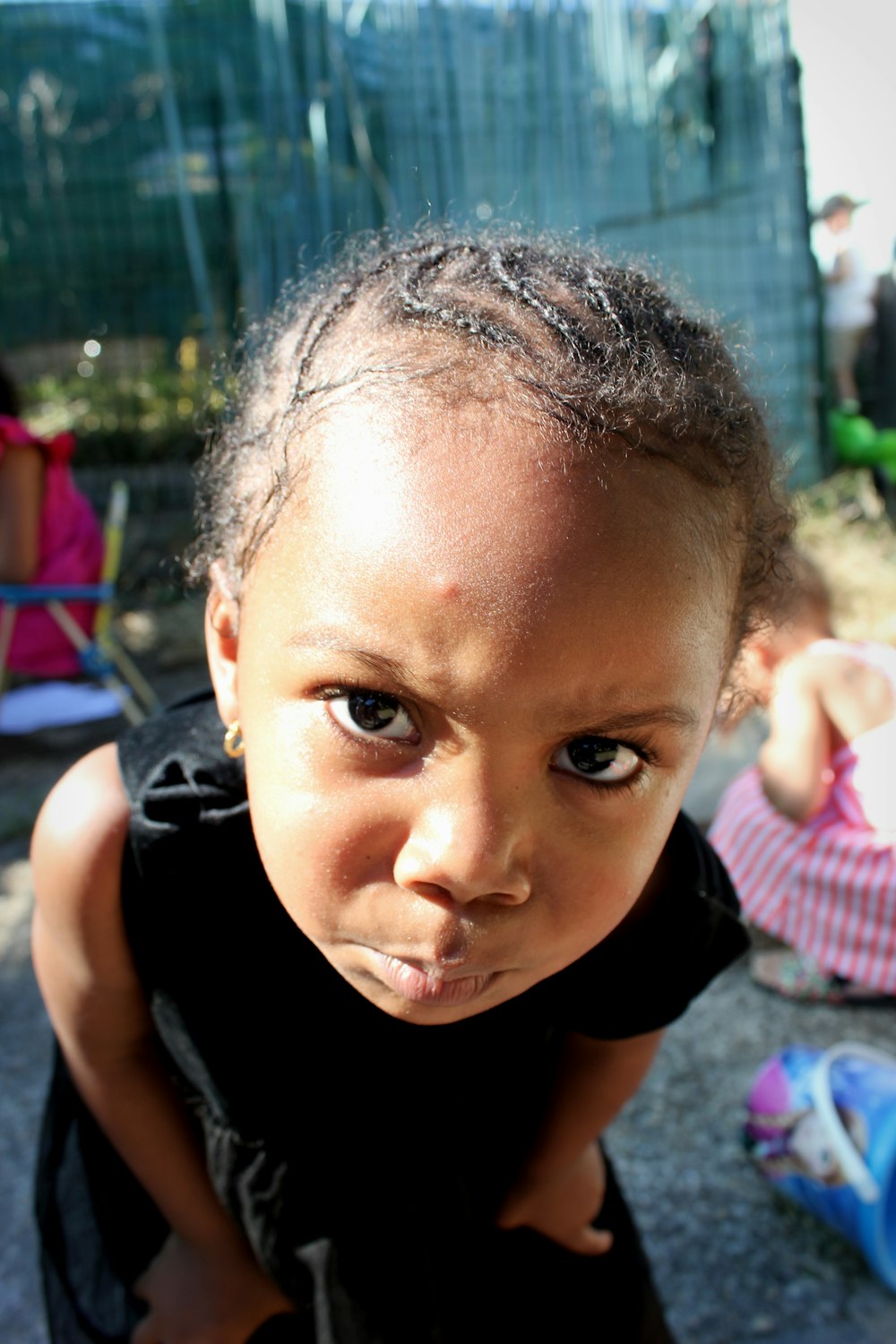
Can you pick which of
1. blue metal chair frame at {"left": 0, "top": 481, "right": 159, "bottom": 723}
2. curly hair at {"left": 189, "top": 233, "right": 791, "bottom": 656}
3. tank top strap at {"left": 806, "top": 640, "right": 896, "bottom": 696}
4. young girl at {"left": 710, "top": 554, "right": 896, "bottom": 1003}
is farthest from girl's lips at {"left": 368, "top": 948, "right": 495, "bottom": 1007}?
blue metal chair frame at {"left": 0, "top": 481, "right": 159, "bottom": 723}

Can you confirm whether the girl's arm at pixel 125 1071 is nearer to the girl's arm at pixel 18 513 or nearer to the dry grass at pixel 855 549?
the girl's arm at pixel 18 513

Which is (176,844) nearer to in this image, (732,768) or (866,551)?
(732,768)

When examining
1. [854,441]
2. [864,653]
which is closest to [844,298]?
[854,441]

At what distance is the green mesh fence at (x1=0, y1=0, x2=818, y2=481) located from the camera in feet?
19.4

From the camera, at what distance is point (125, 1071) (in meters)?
1.31

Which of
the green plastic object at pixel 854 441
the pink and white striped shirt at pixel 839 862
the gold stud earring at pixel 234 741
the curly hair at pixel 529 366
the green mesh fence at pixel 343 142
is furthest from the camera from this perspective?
the green plastic object at pixel 854 441

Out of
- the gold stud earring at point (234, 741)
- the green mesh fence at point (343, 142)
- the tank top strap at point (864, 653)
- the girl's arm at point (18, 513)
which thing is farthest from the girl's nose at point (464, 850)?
the green mesh fence at point (343, 142)

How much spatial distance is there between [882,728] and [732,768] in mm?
→ 927

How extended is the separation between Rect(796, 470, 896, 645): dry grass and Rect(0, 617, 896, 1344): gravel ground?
1.94 m

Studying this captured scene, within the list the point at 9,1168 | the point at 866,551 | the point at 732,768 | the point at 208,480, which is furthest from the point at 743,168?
the point at 9,1168

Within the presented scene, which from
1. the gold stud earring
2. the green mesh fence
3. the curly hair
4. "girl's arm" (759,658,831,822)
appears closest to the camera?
the curly hair

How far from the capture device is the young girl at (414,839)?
872mm

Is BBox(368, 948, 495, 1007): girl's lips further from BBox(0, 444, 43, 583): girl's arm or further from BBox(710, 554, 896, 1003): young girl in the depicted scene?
BBox(0, 444, 43, 583): girl's arm

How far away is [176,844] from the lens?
46.6 inches
